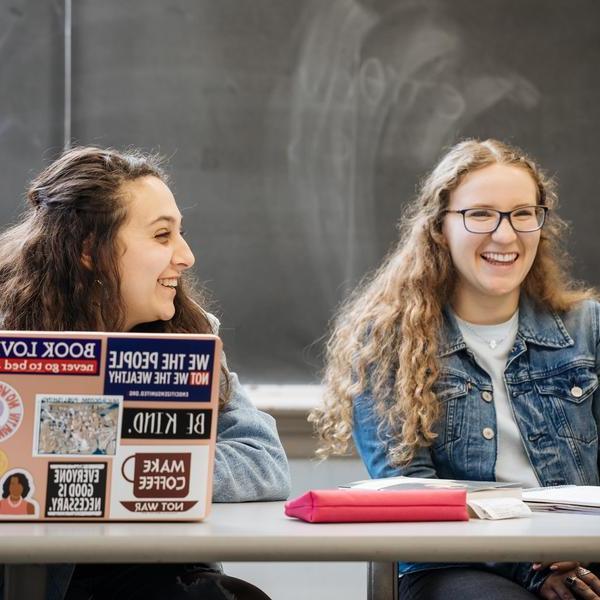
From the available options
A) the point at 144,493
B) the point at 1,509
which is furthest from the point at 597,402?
the point at 1,509

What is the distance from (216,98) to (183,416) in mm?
1689

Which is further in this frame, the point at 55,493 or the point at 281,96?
the point at 281,96

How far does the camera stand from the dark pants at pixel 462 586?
1627mm

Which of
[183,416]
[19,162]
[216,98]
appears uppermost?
[216,98]

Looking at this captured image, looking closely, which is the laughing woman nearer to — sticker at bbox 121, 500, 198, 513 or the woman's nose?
the woman's nose

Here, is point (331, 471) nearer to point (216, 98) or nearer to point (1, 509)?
point (216, 98)

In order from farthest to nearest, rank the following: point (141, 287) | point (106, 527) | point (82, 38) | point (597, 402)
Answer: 1. point (82, 38)
2. point (597, 402)
3. point (141, 287)
4. point (106, 527)

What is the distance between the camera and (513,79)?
2893mm

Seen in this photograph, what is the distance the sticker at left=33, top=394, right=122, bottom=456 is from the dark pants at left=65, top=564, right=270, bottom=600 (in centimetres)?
32

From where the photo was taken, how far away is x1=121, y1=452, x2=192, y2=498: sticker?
1.33m

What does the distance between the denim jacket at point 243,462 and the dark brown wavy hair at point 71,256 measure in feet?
0.16

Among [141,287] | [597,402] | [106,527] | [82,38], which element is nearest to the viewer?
[106,527]

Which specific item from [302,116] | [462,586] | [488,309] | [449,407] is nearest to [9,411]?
[462,586]

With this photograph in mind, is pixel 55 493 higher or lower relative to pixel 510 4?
lower
